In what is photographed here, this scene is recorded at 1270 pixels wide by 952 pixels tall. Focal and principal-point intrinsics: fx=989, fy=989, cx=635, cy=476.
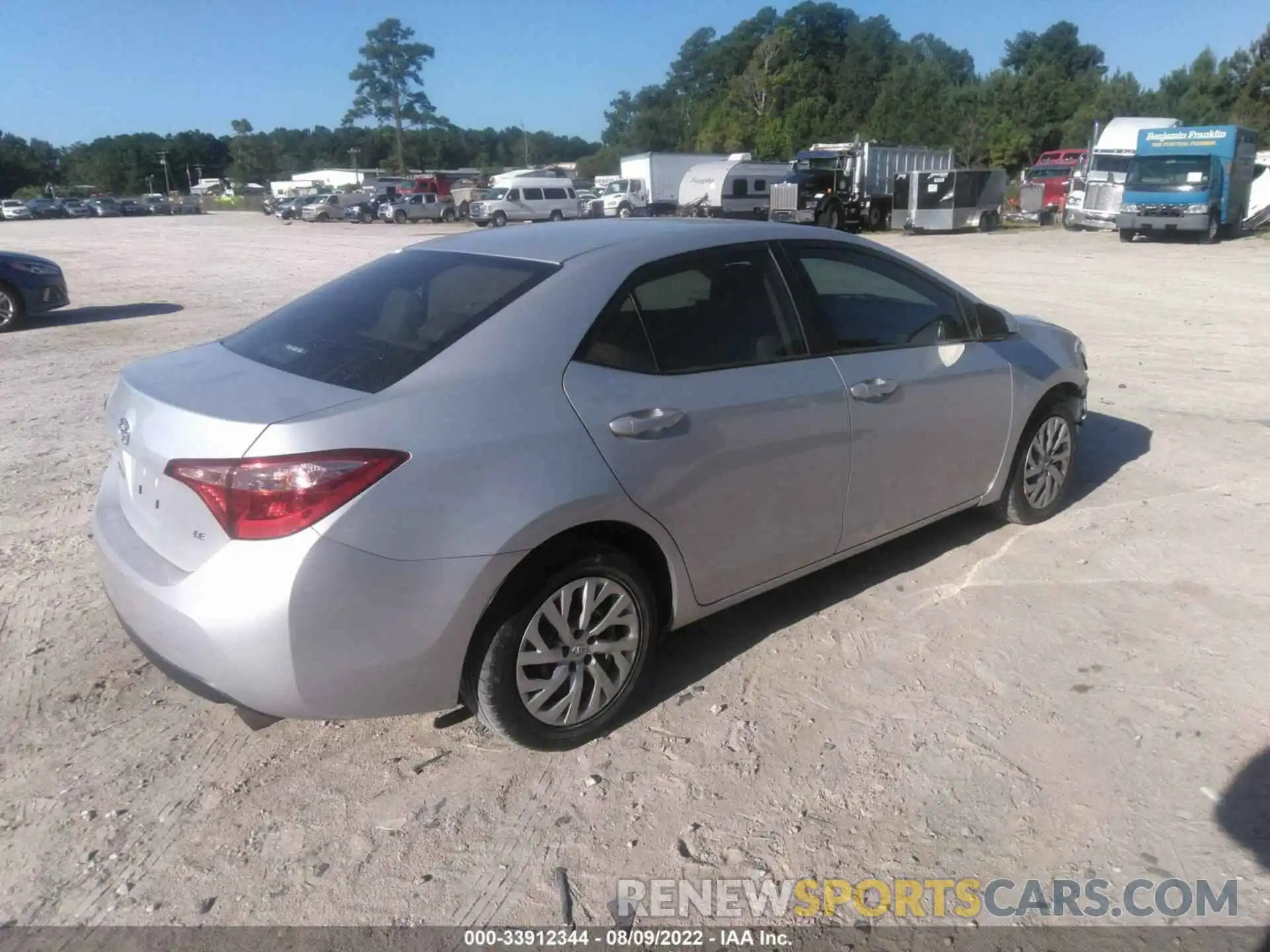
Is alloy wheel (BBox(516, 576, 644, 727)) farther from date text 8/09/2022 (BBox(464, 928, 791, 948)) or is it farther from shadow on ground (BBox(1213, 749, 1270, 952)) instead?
shadow on ground (BBox(1213, 749, 1270, 952))

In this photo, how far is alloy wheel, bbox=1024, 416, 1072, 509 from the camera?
4949 mm

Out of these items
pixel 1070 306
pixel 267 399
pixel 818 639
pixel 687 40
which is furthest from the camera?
pixel 687 40

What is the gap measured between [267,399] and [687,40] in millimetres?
124736

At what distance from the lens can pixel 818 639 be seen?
3957 mm

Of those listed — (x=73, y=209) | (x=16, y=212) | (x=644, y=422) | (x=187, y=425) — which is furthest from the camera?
(x=73, y=209)

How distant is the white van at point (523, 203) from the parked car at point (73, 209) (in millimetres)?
44696

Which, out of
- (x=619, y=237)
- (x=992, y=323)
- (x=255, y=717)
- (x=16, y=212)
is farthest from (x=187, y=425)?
(x=16, y=212)

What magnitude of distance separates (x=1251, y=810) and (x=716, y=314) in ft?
7.50

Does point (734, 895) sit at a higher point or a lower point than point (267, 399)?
lower

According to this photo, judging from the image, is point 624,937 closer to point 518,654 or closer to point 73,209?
point 518,654

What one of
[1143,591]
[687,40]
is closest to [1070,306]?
[1143,591]

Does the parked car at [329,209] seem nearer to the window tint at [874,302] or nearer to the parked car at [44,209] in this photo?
the parked car at [44,209]

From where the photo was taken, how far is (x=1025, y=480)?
4926 millimetres

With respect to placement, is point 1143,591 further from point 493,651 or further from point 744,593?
point 493,651
